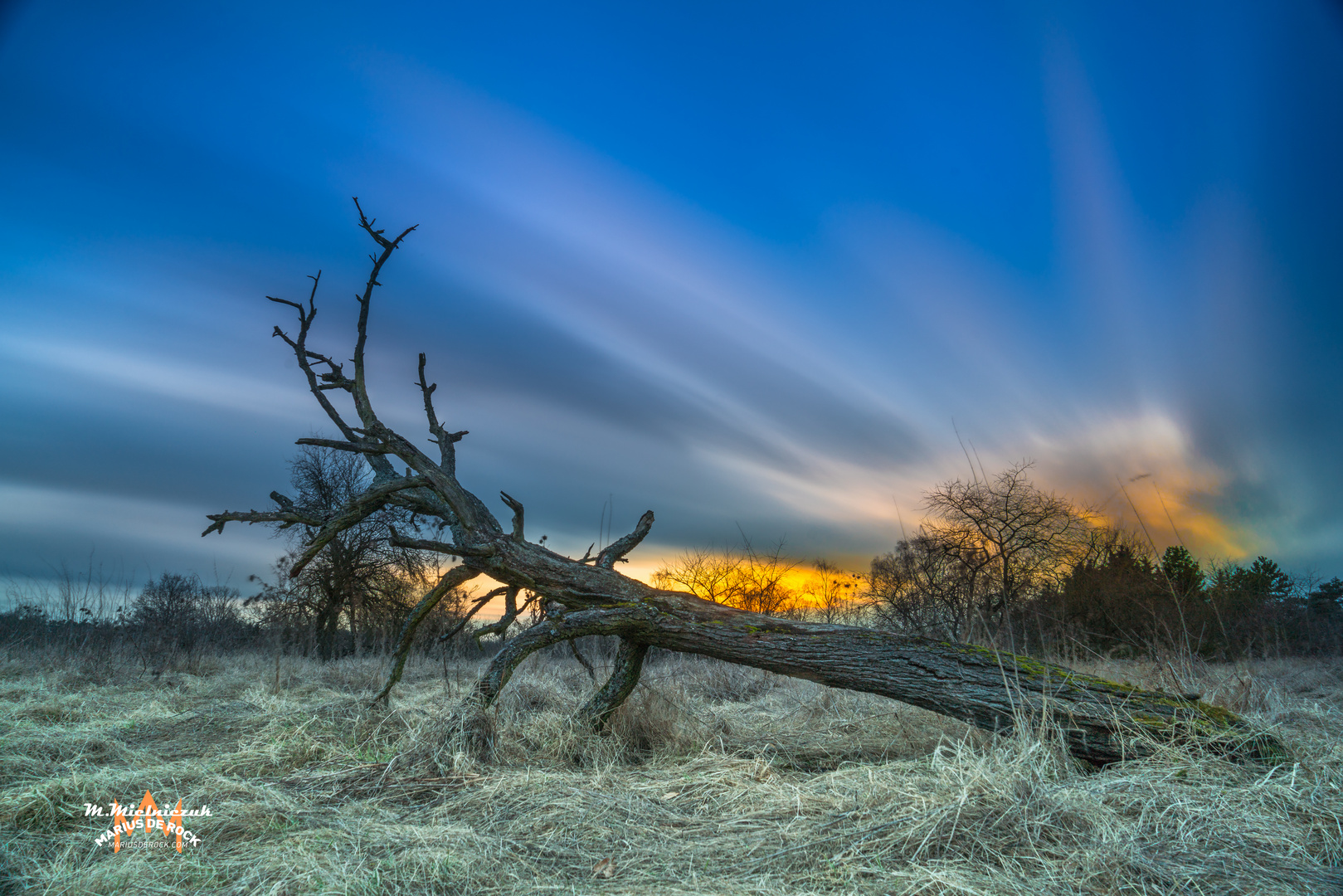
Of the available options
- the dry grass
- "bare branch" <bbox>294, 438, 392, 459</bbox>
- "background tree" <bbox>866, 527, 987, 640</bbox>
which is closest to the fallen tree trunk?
the dry grass

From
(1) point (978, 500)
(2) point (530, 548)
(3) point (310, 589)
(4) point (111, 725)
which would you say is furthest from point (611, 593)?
(3) point (310, 589)

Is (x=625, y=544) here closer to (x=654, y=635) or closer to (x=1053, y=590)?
(x=654, y=635)

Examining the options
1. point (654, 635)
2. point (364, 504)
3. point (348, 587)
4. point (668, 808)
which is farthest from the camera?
point (348, 587)

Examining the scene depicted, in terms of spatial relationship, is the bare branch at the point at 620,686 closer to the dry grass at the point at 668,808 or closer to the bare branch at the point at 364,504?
the dry grass at the point at 668,808

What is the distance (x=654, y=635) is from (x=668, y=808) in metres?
1.60

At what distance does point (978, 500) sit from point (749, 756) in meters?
10.6

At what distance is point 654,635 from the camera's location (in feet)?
17.6

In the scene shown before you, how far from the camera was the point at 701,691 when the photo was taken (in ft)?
29.5

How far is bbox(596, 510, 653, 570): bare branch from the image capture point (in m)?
6.23

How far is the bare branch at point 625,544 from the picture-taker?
6.23m

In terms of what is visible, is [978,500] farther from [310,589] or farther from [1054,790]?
[310,589]

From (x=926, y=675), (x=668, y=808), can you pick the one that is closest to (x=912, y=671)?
(x=926, y=675)

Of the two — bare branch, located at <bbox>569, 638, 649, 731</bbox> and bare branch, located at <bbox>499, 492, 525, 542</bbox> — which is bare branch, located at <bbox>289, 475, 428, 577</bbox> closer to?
bare branch, located at <bbox>499, 492, 525, 542</bbox>

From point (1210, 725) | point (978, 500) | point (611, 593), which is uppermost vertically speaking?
point (978, 500)
